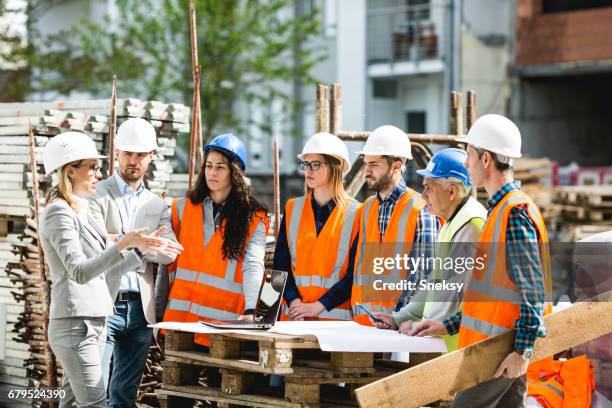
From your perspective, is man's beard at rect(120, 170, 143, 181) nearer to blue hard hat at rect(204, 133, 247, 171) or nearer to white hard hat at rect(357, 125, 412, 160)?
blue hard hat at rect(204, 133, 247, 171)

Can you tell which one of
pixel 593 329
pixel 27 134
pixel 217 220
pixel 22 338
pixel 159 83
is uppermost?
pixel 159 83

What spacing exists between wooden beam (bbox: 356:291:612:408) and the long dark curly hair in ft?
7.27

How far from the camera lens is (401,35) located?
33188 mm

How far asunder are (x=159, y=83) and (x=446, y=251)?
25191 millimetres

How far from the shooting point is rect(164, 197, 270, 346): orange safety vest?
7.24 metres

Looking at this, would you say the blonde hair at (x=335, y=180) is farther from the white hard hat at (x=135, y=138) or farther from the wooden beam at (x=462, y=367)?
the wooden beam at (x=462, y=367)

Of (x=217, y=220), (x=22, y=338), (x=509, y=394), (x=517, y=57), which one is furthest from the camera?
(x=517, y=57)

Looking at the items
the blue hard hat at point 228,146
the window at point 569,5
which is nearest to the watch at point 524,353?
the blue hard hat at point 228,146

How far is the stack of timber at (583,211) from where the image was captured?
726 inches

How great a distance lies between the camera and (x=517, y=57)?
98.9 ft

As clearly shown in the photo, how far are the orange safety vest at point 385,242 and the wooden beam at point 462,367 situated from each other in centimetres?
158

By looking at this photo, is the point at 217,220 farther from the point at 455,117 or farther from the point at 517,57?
the point at 517,57

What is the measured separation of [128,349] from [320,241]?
1505mm

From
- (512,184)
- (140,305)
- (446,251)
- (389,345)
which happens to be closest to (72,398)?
(140,305)
